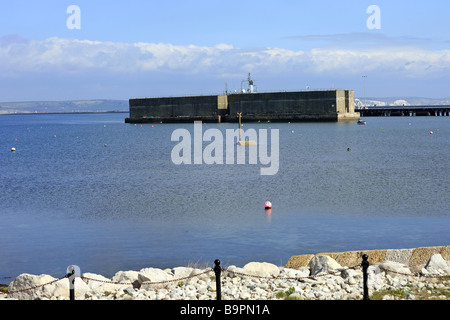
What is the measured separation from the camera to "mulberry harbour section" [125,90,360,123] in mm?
142500

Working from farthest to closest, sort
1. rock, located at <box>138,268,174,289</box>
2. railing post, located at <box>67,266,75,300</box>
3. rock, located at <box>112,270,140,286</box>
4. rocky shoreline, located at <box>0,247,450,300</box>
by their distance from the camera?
1. rock, located at <box>112,270,140,286</box>
2. rock, located at <box>138,268,174,289</box>
3. rocky shoreline, located at <box>0,247,450,300</box>
4. railing post, located at <box>67,266,75,300</box>

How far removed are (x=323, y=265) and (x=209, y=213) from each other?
13182 millimetres

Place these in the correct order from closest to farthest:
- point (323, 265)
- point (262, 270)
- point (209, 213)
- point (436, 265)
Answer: point (436, 265) < point (262, 270) < point (323, 265) < point (209, 213)

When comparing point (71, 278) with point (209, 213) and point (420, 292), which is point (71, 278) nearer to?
point (420, 292)

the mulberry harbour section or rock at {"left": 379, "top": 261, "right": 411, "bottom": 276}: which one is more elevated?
the mulberry harbour section

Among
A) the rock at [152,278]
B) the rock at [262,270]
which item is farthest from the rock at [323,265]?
the rock at [152,278]

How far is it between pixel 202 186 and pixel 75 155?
119 feet

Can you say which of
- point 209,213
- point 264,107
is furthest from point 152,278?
point 264,107

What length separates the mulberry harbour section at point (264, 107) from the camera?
5610 inches

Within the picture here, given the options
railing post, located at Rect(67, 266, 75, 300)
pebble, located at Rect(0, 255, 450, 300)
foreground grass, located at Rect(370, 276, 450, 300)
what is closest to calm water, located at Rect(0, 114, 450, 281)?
pebble, located at Rect(0, 255, 450, 300)

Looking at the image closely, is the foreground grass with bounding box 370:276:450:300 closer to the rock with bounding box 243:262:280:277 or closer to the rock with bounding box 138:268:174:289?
the rock with bounding box 243:262:280:277

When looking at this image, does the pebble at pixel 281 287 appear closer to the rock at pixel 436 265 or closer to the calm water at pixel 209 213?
the rock at pixel 436 265

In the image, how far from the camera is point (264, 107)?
149125 mm

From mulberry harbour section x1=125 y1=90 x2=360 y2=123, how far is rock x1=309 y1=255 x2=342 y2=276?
4987 inches
